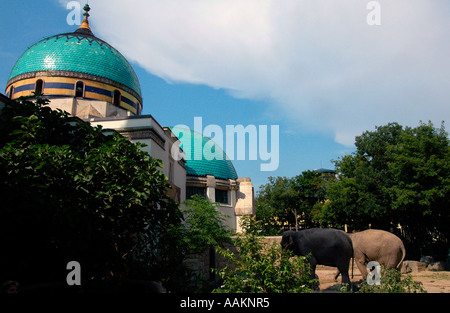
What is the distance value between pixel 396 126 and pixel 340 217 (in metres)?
8.82

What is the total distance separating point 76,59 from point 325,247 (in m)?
19.7

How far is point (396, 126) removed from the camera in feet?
92.6

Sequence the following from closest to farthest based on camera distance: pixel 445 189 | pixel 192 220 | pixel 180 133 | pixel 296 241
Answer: pixel 296 241, pixel 192 220, pixel 445 189, pixel 180 133

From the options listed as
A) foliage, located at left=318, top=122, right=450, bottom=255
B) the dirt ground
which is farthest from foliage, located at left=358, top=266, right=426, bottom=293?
foliage, located at left=318, top=122, right=450, bottom=255

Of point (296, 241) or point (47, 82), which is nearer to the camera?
point (296, 241)

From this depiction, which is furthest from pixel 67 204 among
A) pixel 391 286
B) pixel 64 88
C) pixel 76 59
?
pixel 76 59

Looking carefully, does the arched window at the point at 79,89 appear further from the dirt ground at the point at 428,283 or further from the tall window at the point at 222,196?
the dirt ground at the point at 428,283

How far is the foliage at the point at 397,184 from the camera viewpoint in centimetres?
2039

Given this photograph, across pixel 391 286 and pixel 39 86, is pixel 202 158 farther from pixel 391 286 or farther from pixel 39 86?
pixel 391 286

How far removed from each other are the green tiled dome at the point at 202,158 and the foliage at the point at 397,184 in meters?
9.40

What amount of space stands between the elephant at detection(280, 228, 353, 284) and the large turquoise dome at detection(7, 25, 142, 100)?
56.5 ft

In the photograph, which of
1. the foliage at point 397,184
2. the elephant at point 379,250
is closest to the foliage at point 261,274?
the elephant at point 379,250
